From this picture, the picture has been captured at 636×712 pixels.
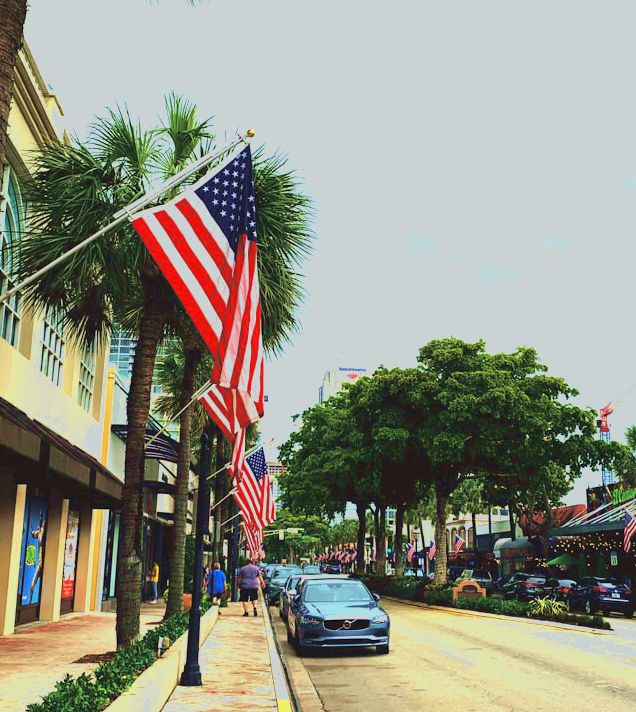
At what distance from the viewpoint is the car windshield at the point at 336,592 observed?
16922 millimetres

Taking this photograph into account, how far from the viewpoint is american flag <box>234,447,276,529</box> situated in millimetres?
22766

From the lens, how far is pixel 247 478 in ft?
74.9

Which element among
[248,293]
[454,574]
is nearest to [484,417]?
[248,293]

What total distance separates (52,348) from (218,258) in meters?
11.8

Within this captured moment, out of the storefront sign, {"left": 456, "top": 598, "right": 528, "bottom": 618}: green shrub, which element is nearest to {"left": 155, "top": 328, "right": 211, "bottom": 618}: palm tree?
the storefront sign

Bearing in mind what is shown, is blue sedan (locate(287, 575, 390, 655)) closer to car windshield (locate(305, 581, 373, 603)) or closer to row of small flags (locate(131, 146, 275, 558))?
car windshield (locate(305, 581, 373, 603))

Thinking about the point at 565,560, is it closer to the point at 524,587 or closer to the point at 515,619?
the point at 524,587

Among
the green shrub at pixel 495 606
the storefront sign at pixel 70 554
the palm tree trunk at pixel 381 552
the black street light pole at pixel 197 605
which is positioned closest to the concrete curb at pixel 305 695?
the black street light pole at pixel 197 605

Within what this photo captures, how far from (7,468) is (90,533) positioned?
33.3ft

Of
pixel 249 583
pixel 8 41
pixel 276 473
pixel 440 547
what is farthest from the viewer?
pixel 276 473

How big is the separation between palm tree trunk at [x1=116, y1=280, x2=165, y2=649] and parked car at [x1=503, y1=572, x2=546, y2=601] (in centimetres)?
2686

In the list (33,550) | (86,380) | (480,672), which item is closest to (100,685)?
(480,672)

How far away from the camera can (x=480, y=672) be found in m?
13.1

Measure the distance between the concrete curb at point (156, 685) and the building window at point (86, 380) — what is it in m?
11.8
